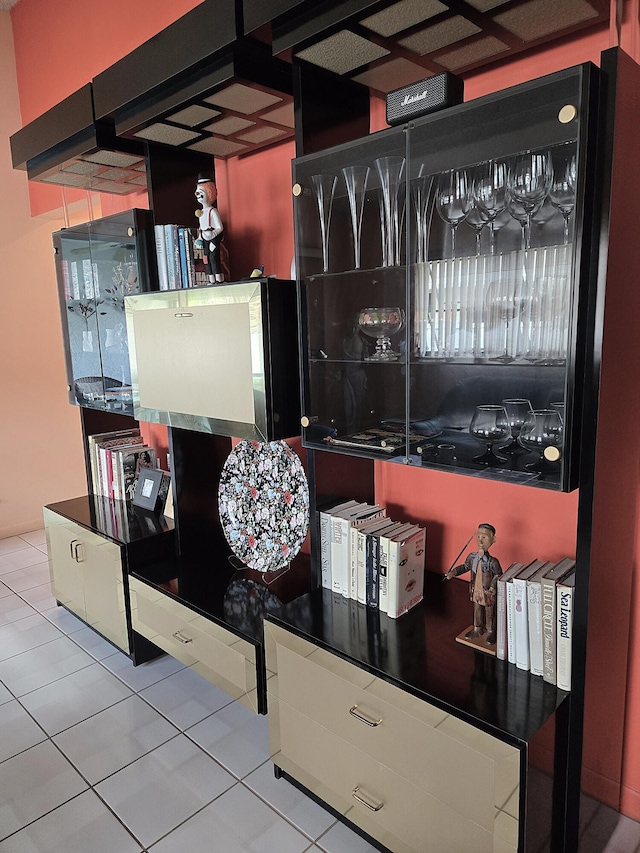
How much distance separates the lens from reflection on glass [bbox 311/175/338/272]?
1.70 metres

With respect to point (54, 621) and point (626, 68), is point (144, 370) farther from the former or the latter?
point (626, 68)

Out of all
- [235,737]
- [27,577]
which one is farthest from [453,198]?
[27,577]

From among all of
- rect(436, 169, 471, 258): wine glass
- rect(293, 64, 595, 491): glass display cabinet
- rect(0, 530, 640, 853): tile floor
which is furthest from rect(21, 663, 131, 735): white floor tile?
rect(436, 169, 471, 258): wine glass

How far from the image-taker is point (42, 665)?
2.63 metres

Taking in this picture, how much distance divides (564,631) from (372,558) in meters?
0.58

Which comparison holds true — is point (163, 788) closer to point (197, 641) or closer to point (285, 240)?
point (197, 641)

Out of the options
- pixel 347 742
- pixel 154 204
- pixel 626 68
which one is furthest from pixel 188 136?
pixel 347 742

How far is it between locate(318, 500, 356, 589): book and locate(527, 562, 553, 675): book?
0.66 meters

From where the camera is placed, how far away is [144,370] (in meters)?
2.33

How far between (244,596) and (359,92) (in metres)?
1.73

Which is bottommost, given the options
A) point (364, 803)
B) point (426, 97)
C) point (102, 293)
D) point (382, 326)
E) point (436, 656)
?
point (364, 803)

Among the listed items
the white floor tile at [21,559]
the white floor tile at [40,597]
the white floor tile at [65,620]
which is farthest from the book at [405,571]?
the white floor tile at [21,559]

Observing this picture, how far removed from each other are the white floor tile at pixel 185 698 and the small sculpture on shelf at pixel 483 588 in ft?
3.83

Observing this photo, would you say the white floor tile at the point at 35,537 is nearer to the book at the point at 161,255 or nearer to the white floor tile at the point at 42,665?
A: the white floor tile at the point at 42,665
